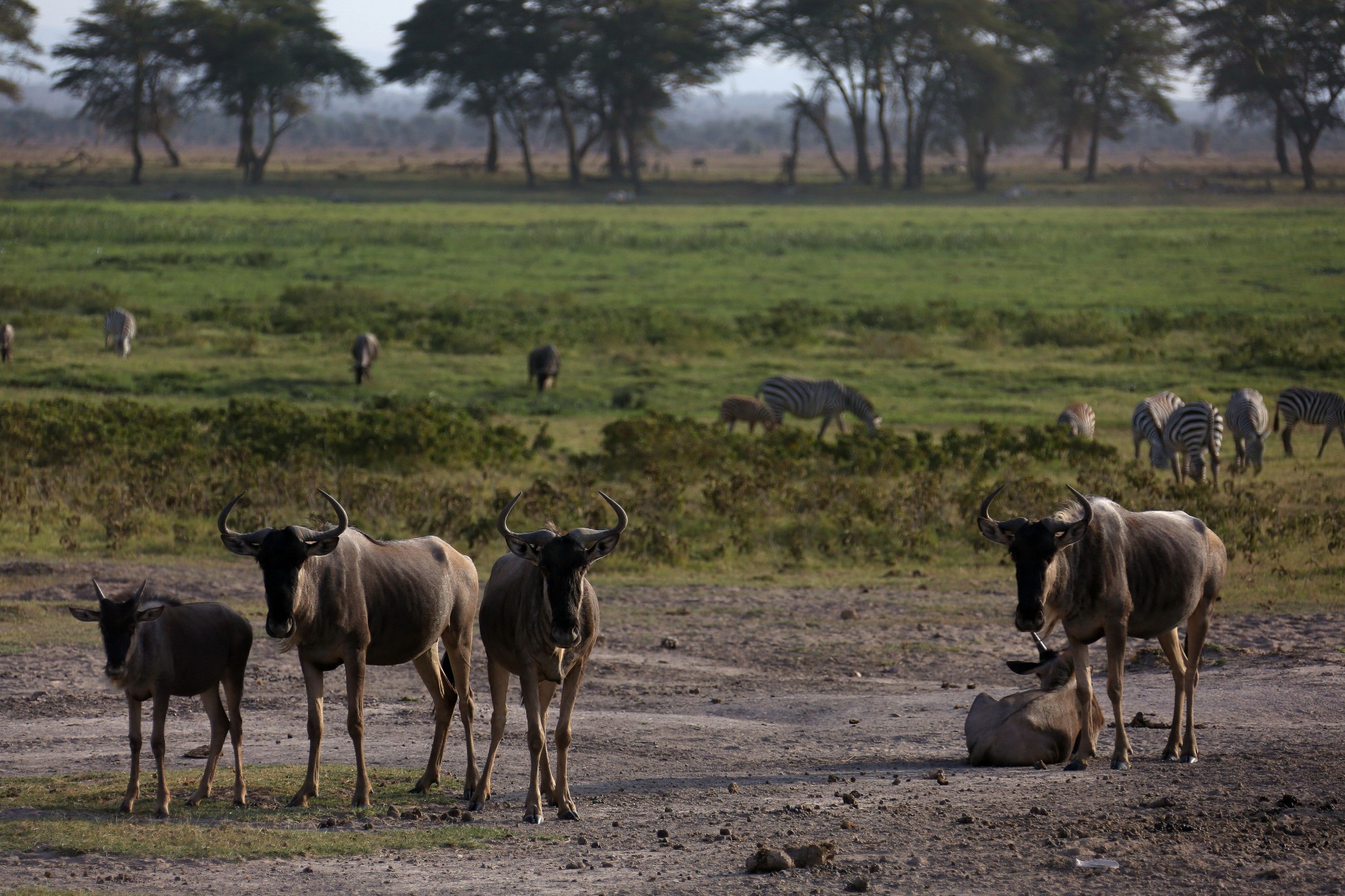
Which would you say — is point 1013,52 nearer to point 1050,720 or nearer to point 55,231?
point 55,231

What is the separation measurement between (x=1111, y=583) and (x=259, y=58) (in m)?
70.3

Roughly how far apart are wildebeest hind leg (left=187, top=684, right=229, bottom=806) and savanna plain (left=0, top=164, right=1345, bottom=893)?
259 millimetres

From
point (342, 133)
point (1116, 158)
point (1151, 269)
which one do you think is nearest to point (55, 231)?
point (1151, 269)

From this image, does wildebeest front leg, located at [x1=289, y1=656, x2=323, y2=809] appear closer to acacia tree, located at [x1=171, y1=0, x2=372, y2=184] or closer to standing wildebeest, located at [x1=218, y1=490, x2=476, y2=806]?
standing wildebeest, located at [x1=218, y1=490, x2=476, y2=806]

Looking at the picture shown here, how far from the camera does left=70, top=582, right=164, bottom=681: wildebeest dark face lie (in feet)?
22.5

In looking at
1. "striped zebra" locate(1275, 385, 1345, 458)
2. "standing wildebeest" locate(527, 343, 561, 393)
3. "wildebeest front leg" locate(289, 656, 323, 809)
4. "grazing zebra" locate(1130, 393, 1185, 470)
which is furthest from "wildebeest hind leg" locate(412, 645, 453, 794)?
"standing wildebeest" locate(527, 343, 561, 393)

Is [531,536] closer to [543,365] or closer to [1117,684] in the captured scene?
[1117,684]

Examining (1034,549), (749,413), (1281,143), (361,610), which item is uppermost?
(1281,143)

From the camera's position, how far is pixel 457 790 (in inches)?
301

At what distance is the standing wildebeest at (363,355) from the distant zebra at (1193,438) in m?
12.5

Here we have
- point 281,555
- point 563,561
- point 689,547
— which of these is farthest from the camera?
point 689,547

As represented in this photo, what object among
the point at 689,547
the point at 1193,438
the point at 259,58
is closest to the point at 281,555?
the point at 689,547

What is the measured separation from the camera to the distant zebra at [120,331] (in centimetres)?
2583

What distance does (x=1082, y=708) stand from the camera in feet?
26.0
